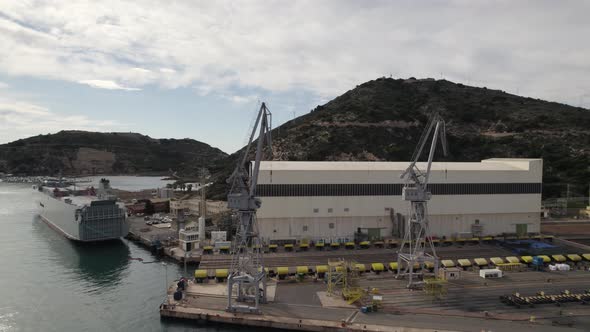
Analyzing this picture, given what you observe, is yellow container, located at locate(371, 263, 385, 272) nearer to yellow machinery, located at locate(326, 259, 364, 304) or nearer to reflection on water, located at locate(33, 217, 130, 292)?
yellow machinery, located at locate(326, 259, 364, 304)

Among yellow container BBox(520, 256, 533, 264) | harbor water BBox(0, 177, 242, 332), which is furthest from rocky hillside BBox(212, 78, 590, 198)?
yellow container BBox(520, 256, 533, 264)

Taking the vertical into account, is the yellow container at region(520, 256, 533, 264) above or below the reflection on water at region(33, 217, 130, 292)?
above

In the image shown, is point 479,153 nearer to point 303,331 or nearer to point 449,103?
point 449,103

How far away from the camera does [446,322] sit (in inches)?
1041

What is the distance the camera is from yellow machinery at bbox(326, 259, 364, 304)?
2998 centimetres

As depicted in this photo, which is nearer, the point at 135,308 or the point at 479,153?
the point at 135,308

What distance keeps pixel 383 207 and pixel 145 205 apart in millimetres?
55008

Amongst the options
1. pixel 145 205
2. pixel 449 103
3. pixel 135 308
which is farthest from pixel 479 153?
pixel 135 308

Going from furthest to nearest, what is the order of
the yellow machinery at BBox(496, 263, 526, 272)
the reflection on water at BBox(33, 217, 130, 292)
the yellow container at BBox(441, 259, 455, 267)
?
the reflection on water at BBox(33, 217, 130, 292)
the yellow machinery at BBox(496, 263, 526, 272)
the yellow container at BBox(441, 259, 455, 267)

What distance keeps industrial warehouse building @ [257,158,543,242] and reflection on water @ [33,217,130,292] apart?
1751cm

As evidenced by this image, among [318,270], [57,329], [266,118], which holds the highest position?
[266,118]

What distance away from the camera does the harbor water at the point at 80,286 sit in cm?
3016

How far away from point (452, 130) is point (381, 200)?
87192 millimetres

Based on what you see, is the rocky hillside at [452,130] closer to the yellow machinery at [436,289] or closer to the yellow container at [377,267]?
the yellow container at [377,267]
